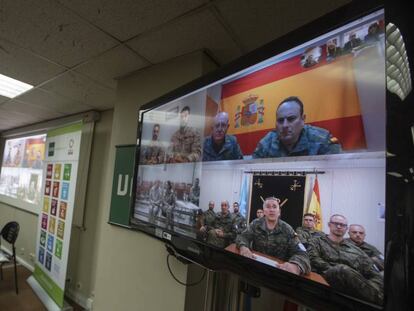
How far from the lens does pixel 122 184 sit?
1.96 metres

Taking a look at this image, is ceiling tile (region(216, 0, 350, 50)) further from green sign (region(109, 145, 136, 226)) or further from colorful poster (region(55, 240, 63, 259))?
colorful poster (region(55, 240, 63, 259))

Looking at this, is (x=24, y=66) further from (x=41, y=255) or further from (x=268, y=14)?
(x=41, y=255)

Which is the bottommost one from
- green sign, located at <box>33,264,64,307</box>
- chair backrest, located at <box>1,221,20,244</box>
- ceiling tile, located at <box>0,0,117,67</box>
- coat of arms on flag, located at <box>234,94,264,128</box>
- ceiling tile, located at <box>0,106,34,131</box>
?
green sign, located at <box>33,264,64,307</box>

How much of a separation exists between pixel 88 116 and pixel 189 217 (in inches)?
106

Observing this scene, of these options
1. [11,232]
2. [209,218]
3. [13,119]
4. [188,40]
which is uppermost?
[188,40]

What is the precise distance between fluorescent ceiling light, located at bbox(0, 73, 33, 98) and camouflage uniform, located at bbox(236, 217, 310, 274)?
2876mm

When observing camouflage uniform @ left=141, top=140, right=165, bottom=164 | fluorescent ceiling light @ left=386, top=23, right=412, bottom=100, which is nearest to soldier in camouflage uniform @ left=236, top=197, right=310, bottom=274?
fluorescent ceiling light @ left=386, top=23, right=412, bottom=100

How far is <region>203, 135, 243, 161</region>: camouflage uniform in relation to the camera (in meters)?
0.98

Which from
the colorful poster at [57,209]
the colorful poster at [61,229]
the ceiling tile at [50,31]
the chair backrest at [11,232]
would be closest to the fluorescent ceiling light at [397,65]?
the ceiling tile at [50,31]

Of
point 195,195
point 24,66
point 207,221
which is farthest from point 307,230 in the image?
point 24,66

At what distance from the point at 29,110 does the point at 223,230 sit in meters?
3.86

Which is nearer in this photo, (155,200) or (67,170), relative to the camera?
(155,200)

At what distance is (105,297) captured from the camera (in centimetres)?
193

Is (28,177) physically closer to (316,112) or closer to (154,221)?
(154,221)
